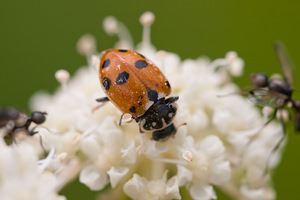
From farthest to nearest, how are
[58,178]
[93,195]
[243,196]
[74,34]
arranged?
[74,34] → [93,195] → [243,196] → [58,178]

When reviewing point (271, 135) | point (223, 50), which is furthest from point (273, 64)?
point (271, 135)

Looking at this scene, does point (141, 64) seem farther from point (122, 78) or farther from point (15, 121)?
point (15, 121)

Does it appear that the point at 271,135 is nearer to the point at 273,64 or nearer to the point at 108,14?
the point at 273,64

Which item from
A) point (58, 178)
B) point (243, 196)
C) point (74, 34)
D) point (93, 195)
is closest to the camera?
point (58, 178)

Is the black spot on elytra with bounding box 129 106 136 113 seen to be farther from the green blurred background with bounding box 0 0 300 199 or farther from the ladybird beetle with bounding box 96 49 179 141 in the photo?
the green blurred background with bounding box 0 0 300 199

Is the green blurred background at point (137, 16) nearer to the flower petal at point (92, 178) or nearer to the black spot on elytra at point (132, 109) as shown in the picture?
the flower petal at point (92, 178)

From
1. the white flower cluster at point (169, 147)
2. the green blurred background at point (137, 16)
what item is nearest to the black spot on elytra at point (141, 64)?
the white flower cluster at point (169, 147)

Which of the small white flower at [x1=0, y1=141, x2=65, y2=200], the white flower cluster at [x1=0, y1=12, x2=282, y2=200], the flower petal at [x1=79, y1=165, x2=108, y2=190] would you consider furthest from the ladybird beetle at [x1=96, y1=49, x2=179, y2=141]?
the small white flower at [x1=0, y1=141, x2=65, y2=200]

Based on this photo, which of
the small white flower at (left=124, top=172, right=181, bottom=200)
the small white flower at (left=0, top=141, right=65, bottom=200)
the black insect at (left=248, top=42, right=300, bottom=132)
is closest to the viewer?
the small white flower at (left=0, top=141, right=65, bottom=200)
